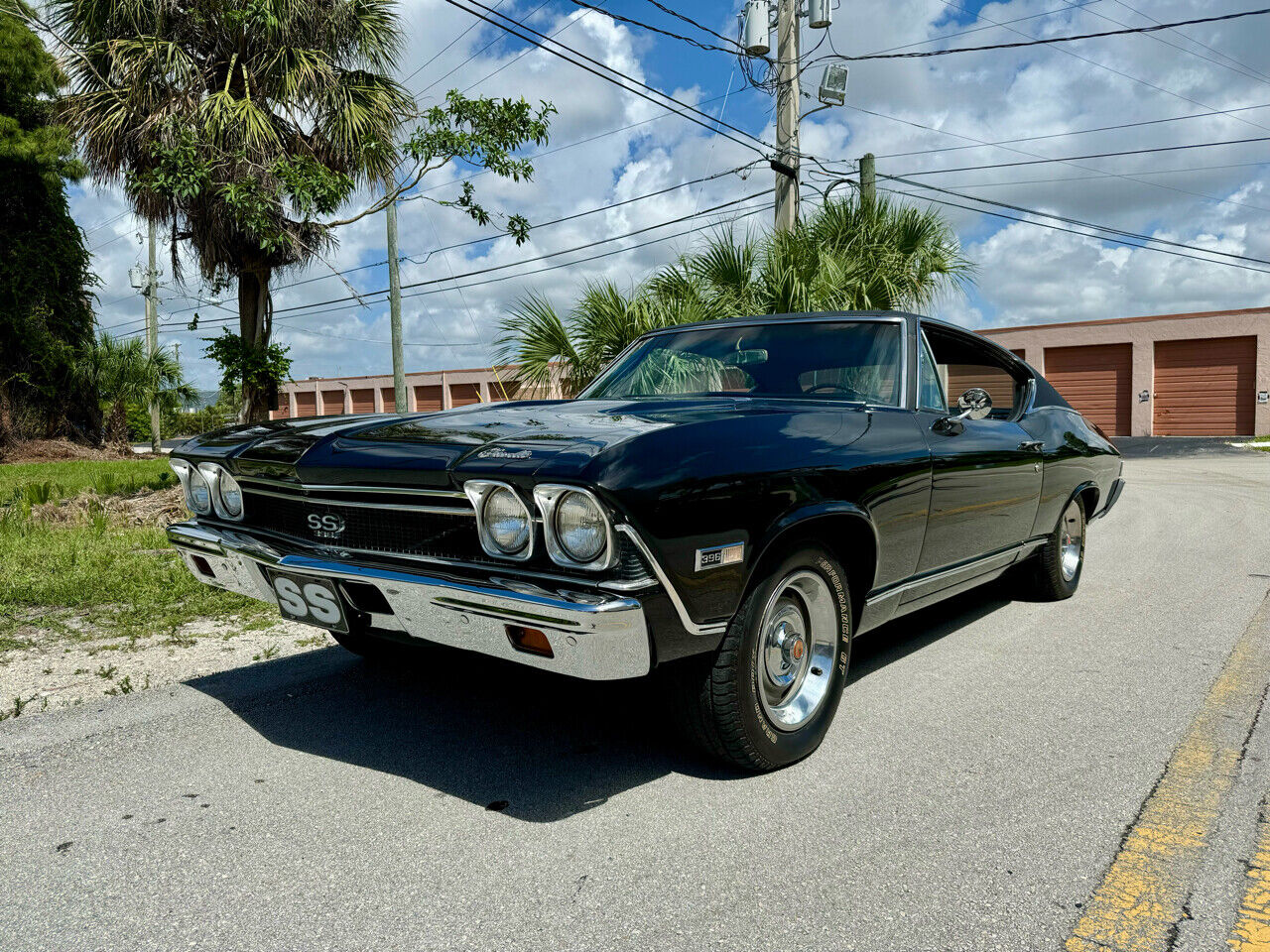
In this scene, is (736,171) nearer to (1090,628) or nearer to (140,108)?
(140,108)

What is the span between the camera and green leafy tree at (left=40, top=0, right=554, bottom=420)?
8.98m

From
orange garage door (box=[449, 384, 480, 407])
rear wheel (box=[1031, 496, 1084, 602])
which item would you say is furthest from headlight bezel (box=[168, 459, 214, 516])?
orange garage door (box=[449, 384, 480, 407])

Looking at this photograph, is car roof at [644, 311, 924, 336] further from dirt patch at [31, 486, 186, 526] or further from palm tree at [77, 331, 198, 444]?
palm tree at [77, 331, 198, 444]

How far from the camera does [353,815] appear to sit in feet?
8.91

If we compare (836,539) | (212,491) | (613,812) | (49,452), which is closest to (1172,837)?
(836,539)

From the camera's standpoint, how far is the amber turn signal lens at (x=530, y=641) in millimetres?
2436

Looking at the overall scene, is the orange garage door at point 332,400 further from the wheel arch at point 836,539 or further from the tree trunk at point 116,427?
the wheel arch at point 836,539

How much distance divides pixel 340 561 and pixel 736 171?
14.2 m

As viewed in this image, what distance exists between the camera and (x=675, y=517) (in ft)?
8.23

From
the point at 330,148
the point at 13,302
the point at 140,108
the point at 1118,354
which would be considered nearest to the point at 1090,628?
the point at 330,148

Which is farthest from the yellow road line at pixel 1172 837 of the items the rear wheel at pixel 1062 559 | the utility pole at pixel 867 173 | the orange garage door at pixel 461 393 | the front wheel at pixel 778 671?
the orange garage door at pixel 461 393

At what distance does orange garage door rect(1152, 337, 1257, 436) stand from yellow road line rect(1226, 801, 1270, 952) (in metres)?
29.8

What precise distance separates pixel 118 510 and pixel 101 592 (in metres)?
4.01

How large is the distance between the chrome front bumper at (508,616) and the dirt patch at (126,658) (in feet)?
5.10
